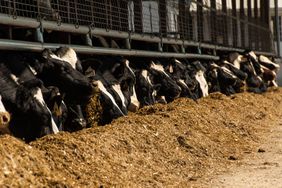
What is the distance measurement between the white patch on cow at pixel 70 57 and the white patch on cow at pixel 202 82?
6.85 m

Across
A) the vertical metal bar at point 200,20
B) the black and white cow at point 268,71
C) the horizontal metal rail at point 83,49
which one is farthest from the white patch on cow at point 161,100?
the black and white cow at point 268,71

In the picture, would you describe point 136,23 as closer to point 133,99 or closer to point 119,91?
point 133,99

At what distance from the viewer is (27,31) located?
27.1ft

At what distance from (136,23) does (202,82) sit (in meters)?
3.10

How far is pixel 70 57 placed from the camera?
826cm

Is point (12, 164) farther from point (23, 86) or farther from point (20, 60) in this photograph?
point (20, 60)

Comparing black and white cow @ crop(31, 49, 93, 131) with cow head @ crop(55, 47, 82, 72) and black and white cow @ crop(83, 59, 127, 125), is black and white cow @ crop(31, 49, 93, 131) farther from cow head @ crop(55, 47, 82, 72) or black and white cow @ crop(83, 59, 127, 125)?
black and white cow @ crop(83, 59, 127, 125)

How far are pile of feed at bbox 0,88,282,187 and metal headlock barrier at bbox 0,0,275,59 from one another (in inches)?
53.8

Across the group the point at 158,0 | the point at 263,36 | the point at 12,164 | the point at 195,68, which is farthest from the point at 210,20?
Result: the point at 12,164

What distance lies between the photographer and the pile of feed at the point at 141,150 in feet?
18.2

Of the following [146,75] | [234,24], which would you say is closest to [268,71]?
[234,24]

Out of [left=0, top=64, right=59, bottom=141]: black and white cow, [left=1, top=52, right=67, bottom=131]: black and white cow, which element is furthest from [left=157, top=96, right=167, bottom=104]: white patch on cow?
[left=0, top=64, right=59, bottom=141]: black and white cow

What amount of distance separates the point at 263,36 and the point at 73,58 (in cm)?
2191

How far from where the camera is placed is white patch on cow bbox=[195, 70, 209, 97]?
15.0 meters
